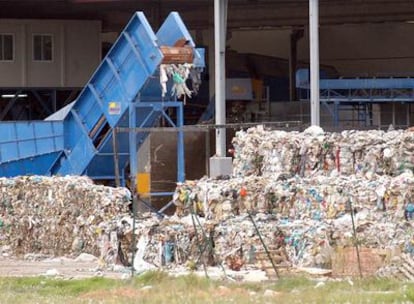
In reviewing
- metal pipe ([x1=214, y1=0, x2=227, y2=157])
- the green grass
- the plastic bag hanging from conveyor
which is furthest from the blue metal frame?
the green grass

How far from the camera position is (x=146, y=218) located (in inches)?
795

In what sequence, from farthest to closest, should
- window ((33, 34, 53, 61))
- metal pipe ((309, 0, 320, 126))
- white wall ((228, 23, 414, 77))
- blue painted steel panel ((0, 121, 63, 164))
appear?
white wall ((228, 23, 414, 77)) < window ((33, 34, 53, 61)) < metal pipe ((309, 0, 320, 126)) < blue painted steel panel ((0, 121, 63, 164))

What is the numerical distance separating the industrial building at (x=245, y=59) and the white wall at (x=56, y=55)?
53mm

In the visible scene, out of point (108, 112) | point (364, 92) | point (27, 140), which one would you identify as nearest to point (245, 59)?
point (364, 92)

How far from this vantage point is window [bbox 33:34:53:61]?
51544mm

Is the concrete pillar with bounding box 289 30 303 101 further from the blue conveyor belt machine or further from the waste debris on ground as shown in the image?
the waste debris on ground

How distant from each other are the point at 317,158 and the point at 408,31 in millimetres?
40717

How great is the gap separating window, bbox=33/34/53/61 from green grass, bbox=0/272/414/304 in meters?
35.7

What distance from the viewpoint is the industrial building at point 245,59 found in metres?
45.1

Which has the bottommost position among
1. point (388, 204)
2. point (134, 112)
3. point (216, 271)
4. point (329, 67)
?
point (216, 271)

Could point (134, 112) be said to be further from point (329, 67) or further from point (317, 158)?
point (329, 67)

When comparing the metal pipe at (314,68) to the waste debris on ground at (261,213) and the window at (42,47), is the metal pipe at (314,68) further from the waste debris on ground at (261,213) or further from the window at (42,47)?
the window at (42,47)

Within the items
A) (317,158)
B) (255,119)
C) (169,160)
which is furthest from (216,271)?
(255,119)

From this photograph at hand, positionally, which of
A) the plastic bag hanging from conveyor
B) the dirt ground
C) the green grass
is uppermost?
the plastic bag hanging from conveyor
